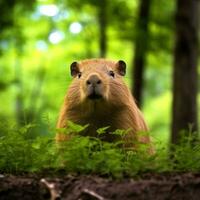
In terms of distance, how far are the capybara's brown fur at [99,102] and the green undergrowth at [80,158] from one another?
6.83 feet

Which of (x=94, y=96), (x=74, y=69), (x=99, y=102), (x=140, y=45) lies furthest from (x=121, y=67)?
(x=140, y=45)

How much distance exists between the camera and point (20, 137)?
5938mm

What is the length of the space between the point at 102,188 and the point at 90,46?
20.7 m

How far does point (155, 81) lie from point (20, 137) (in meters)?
30.0

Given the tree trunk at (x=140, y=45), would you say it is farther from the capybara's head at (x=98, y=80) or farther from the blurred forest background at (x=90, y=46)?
the capybara's head at (x=98, y=80)

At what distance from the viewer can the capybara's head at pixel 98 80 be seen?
8.05 metres

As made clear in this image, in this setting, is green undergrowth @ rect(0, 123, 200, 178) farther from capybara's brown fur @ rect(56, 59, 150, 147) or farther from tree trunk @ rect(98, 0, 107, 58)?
tree trunk @ rect(98, 0, 107, 58)

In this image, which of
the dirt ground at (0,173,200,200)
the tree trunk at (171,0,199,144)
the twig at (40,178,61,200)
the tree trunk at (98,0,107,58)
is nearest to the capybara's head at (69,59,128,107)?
the dirt ground at (0,173,200,200)

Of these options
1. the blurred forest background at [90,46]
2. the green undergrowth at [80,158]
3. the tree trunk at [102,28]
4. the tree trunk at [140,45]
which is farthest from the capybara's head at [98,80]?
the tree trunk at [102,28]

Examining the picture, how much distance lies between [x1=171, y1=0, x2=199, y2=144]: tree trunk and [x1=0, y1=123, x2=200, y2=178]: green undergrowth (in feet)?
32.4

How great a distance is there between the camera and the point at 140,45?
19.1 metres

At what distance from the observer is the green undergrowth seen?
5348 mm

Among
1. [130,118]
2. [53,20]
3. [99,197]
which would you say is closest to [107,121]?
[130,118]

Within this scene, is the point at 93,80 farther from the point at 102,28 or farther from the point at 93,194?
the point at 102,28
